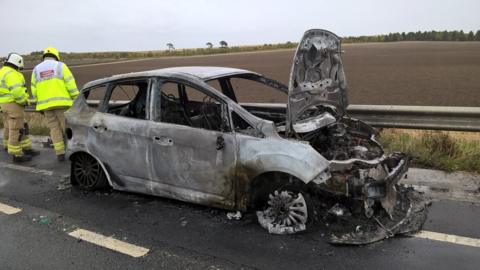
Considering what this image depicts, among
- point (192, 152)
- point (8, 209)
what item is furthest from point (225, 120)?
point (8, 209)

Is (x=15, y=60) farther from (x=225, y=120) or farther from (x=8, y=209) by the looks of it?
(x=225, y=120)

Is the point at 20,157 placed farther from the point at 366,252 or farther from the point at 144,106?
the point at 366,252

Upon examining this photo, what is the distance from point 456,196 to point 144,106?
368cm

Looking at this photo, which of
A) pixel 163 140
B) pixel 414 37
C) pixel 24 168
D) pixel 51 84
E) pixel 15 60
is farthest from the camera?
pixel 414 37

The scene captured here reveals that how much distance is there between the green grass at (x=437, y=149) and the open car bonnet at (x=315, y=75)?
1.57 meters

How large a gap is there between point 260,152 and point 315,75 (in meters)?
1.29

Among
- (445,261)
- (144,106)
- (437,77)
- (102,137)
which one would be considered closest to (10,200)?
(102,137)

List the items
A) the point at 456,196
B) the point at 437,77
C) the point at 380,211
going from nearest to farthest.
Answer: the point at 380,211, the point at 456,196, the point at 437,77

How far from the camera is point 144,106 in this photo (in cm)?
556

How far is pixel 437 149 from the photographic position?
6480 mm

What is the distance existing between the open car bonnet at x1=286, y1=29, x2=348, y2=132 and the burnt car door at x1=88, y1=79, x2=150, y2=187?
1.65 meters

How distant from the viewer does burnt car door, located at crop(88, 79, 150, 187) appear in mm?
5234

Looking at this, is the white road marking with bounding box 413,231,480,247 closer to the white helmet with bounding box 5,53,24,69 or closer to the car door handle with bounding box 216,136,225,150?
the car door handle with bounding box 216,136,225,150

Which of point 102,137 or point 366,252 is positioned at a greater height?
point 102,137
